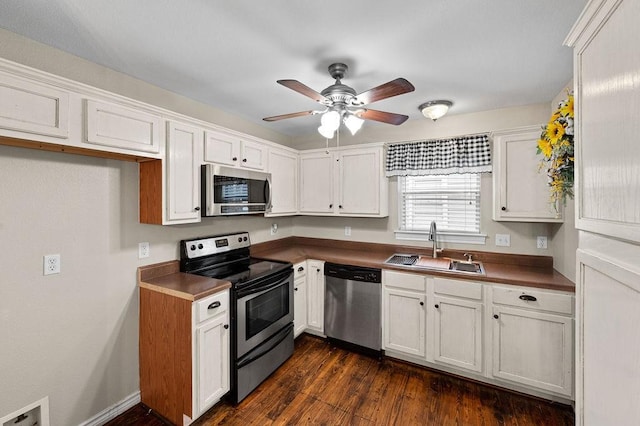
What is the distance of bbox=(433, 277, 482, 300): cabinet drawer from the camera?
2342 millimetres

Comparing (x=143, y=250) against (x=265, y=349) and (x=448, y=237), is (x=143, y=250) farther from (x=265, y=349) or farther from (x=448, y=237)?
(x=448, y=237)

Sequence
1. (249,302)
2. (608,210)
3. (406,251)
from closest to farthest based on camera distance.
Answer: (608,210) < (249,302) < (406,251)

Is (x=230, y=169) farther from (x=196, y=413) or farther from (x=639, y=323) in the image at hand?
(x=639, y=323)

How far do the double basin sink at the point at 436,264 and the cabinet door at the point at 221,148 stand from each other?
1797mm

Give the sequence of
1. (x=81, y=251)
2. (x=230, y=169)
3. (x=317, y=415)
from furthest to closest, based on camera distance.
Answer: (x=230, y=169) < (x=317, y=415) < (x=81, y=251)

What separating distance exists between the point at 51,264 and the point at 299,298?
201cm

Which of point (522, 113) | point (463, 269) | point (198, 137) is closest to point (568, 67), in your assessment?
point (522, 113)

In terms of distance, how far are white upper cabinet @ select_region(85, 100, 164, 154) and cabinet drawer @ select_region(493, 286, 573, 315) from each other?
112 inches

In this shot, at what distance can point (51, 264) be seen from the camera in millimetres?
1743

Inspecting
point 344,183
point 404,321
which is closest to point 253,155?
point 344,183

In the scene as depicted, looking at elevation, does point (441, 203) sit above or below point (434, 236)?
above

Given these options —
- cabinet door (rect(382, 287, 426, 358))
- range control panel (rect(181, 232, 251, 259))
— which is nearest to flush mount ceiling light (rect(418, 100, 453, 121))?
cabinet door (rect(382, 287, 426, 358))

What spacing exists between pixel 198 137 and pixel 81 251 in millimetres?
1133

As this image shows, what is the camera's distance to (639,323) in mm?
625
